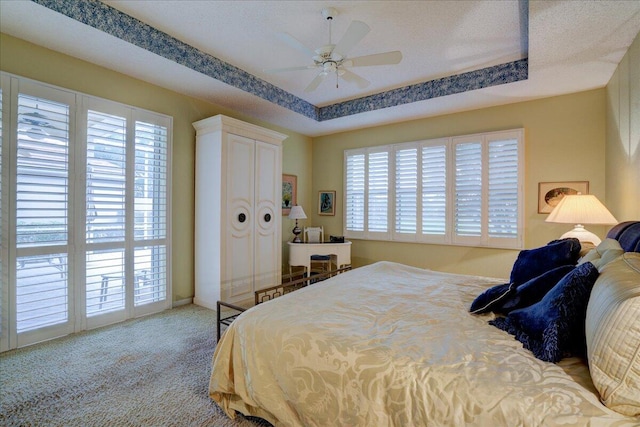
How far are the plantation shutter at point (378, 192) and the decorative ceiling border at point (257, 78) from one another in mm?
909

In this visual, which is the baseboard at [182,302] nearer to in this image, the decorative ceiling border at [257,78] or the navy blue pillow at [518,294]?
the decorative ceiling border at [257,78]

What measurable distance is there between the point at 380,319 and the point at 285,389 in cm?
57

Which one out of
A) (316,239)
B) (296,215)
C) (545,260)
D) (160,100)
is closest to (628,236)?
(545,260)

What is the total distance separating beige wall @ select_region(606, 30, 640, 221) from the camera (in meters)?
2.38

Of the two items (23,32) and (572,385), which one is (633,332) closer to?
(572,385)

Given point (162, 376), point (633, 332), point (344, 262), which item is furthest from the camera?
point (344, 262)

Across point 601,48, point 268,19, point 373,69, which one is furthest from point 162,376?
point 601,48

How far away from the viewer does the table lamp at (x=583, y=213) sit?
2.70 meters

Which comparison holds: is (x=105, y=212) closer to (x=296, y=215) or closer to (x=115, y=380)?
(x=115, y=380)

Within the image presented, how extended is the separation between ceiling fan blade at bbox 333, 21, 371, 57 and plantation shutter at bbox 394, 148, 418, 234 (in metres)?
2.52

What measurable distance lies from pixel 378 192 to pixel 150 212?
3227 mm

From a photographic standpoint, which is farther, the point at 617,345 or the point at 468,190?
the point at 468,190

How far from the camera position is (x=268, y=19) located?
2555 mm

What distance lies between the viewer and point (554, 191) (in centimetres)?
358
